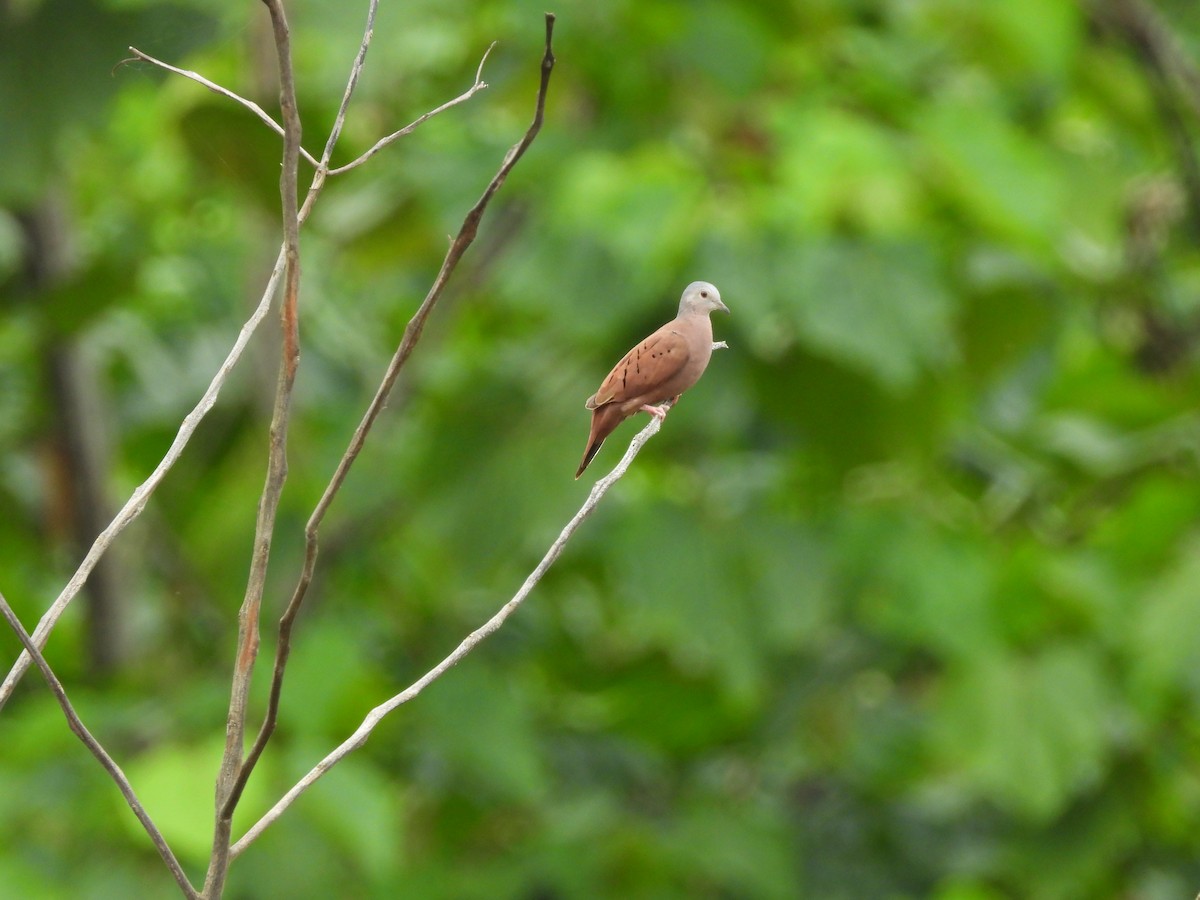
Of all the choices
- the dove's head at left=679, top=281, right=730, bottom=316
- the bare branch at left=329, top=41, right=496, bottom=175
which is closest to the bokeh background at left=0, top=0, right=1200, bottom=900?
the dove's head at left=679, top=281, right=730, bottom=316

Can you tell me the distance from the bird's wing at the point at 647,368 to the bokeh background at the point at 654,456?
2.44 metres

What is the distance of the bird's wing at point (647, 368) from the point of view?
61.7 inches

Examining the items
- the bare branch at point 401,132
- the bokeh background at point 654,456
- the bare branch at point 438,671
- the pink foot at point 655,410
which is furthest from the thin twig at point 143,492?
the bokeh background at point 654,456

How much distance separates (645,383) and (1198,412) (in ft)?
15.0

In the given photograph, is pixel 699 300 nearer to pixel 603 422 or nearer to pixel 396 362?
pixel 603 422

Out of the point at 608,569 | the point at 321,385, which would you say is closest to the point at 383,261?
the point at 321,385

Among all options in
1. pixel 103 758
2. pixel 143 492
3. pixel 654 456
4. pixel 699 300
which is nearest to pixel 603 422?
pixel 699 300

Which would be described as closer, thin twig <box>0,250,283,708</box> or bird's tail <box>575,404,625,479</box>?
thin twig <box>0,250,283,708</box>

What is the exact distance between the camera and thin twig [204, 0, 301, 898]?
1316 mm

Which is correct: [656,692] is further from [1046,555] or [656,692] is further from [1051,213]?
[1051,213]

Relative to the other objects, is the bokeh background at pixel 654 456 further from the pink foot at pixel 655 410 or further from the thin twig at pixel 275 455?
the thin twig at pixel 275 455

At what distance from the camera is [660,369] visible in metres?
1.57

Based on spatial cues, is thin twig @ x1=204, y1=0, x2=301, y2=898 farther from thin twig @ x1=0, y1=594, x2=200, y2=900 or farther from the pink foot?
the pink foot

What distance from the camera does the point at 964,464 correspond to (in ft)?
20.0
